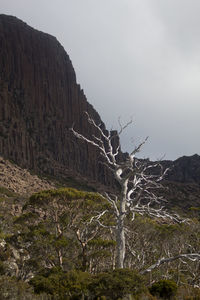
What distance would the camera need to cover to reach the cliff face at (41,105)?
393 ft

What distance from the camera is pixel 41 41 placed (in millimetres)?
170375

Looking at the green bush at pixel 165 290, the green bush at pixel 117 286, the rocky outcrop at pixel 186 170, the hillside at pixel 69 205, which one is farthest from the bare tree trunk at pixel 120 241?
the rocky outcrop at pixel 186 170

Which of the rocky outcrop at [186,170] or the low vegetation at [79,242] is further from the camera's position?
the rocky outcrop at [186,170]

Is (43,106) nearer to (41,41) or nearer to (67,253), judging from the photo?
(41,41)

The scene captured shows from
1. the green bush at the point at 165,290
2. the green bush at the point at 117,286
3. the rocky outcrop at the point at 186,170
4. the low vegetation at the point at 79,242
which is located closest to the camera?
the green bush at the point at 117,286

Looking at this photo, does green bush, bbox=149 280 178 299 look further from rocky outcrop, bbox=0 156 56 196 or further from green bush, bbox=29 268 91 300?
rocky outcrop, bbox=0 156 56 196

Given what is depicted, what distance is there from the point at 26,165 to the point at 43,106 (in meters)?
52.9

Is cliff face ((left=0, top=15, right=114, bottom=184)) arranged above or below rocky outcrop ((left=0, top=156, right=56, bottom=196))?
above

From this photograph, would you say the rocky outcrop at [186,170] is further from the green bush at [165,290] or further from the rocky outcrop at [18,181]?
the green bush at [165,290]

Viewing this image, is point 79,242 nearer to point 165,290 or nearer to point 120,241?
point 165,290

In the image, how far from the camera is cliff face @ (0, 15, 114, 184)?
119875 millimetres

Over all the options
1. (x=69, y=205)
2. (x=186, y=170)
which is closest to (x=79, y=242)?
(x=69, y=205)

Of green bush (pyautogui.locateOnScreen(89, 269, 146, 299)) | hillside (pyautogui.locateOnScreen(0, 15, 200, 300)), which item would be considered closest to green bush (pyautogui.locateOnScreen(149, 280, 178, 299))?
hillside (pyautogui.locateOnScreen(0, 15, 200, 300))

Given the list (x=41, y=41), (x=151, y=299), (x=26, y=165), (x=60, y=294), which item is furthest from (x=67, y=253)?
(x=41, y=41)
